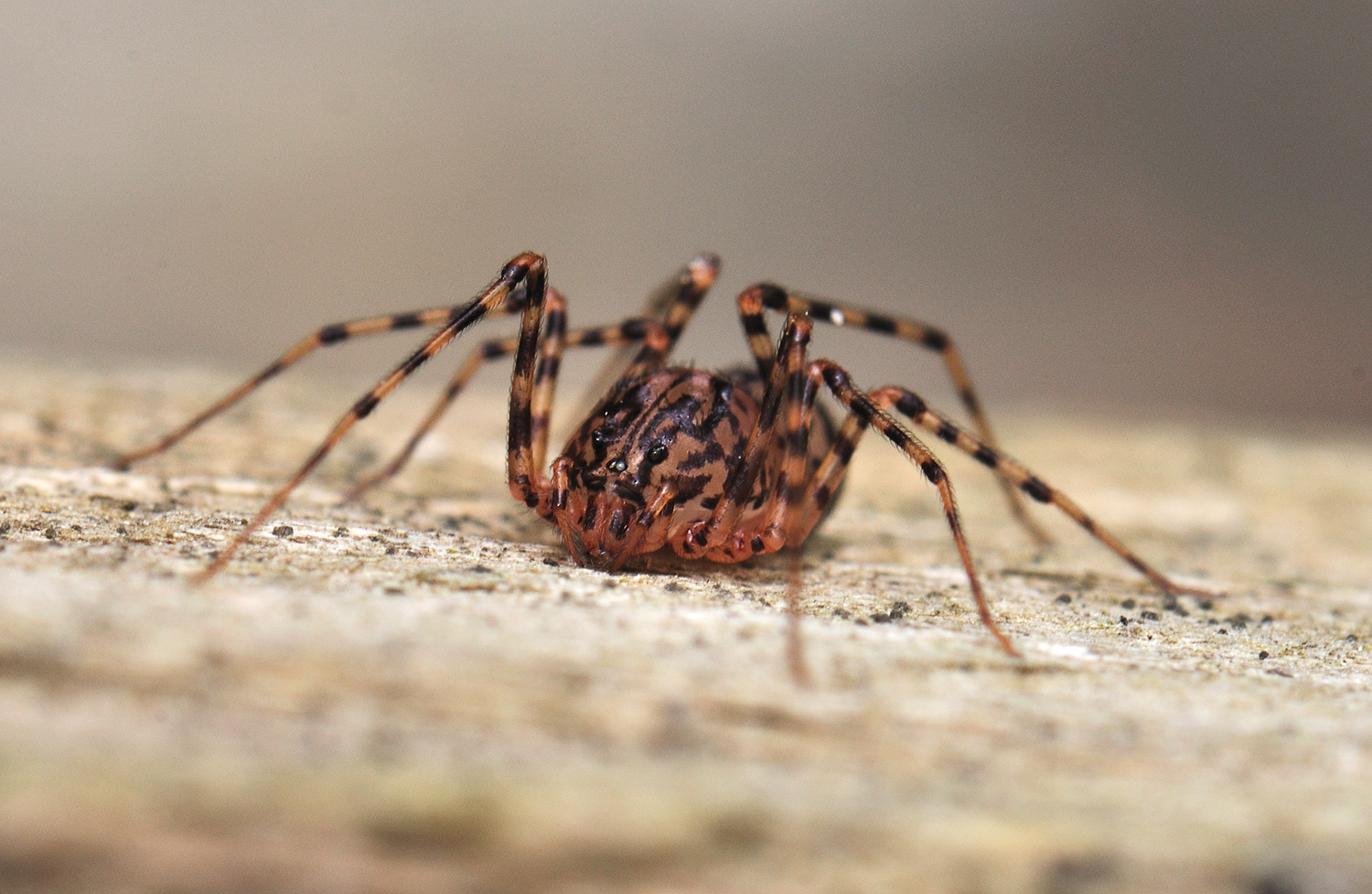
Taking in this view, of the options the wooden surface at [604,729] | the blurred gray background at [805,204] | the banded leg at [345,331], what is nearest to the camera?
the wooden surface at [604,729]

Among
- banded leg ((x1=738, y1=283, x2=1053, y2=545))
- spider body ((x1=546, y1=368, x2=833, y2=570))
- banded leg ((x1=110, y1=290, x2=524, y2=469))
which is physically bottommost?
spider body ((x1=546, y1=368, x2=833, y2=570))

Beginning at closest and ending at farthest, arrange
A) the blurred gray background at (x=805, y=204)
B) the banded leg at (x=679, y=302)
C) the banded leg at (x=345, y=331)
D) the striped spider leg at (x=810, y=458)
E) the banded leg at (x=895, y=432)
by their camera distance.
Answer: the banded leg at (x=895, y=432)
the striped spider leg at (x=810, y=458)
the banded leg at (x=345, y=331)
the banded leg at (x=679, y=302)
the blurred gray background at (x=805, y=204)

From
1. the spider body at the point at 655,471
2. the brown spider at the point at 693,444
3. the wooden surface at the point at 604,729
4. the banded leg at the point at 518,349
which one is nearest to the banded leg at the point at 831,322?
the brown spider at the point at 693,444

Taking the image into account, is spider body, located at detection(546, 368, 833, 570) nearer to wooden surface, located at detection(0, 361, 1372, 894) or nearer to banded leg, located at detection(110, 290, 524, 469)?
wooden surface, located at detection(0, 361, 1372, 894)

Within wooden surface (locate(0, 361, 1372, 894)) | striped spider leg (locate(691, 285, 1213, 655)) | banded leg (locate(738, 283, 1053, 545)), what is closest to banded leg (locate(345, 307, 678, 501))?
banded leg (locate(738, 283, 1053, 545))

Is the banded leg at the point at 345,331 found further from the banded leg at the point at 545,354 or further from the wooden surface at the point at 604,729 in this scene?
the wooden surface at the point at 604,729
